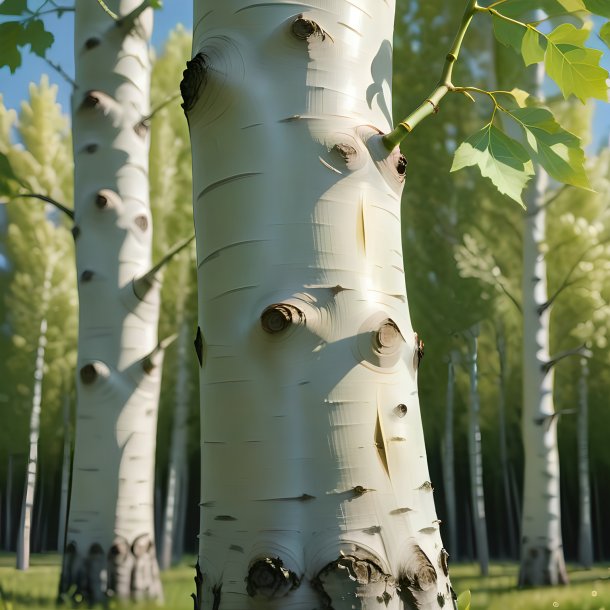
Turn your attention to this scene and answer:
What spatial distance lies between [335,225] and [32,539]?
12.9m

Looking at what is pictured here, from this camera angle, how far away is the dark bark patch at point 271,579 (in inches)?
25.6

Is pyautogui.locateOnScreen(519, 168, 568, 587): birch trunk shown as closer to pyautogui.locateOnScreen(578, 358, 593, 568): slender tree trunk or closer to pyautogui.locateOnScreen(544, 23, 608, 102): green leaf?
pyautogui.locateOnScreen(578, 358, 593, 568): slender tree trunk

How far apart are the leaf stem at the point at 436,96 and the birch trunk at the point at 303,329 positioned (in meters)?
0.02

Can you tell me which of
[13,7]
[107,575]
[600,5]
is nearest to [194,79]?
[600,5]

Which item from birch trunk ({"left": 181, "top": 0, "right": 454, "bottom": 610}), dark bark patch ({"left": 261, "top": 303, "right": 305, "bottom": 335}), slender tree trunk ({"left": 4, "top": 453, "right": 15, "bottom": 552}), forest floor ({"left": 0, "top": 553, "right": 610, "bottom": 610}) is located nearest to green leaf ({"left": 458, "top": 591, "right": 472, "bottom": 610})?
birch trunk ({"left": 181, "top": 0, "right": 454, "bottom": 610})

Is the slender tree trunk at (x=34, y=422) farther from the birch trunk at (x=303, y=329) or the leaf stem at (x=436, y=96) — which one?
the leaf stem at (x=436, y=96)

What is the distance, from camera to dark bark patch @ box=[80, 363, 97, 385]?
3.41 meters

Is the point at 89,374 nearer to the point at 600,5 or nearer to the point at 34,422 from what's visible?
the point at 600,5

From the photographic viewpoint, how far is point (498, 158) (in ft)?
2.73

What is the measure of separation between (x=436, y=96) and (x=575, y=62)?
207 millimetres

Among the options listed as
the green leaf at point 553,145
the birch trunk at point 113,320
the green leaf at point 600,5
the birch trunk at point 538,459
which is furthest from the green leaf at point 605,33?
the birch trunk at point 538,459

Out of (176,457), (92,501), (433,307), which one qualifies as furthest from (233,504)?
(176,457)

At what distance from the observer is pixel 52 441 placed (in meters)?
11.0

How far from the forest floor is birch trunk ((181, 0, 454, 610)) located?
5.45 ft
